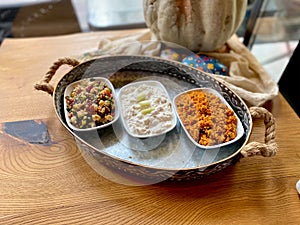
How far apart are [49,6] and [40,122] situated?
1.12 m

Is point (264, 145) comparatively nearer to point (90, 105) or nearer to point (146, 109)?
point (146, 109)

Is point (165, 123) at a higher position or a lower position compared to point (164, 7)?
lower

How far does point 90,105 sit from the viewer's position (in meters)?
0.67

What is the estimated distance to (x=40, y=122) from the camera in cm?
72

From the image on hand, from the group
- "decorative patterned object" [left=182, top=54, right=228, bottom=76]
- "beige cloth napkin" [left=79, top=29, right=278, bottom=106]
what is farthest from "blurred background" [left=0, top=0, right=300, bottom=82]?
"decorative patterned object" [left=182, top=54, right=228, bottom=76]

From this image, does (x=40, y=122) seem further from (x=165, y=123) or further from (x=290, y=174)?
(x=290, y=174)

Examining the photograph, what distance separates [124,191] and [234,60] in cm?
53

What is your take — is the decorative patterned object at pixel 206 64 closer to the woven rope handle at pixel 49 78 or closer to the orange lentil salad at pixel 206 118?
the orange lentil salad at pixel 206 118

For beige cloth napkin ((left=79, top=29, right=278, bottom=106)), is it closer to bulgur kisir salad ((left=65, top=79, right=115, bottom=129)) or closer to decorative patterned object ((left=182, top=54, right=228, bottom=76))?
decorative patterned object ((left=182, top=54, right=228, bottom=76))

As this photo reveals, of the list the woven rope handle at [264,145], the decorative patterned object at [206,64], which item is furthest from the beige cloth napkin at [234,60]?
the woven rope handle at [264,145]

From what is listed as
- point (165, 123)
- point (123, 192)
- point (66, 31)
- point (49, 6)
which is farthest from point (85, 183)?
point (49, 6)

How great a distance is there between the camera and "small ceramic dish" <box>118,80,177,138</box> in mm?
649

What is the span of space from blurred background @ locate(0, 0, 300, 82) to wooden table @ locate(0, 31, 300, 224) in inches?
19.3

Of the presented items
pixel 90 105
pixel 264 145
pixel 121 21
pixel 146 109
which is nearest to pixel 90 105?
pixel 90 105
